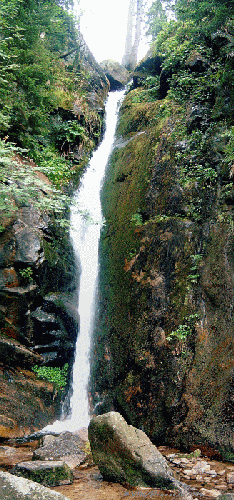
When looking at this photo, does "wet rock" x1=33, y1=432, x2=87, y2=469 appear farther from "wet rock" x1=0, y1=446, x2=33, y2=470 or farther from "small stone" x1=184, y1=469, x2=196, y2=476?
"small stone" x1=184, y1=469, x2=196, y2=476

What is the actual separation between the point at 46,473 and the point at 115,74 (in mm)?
21412

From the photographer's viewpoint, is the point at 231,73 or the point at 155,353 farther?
the point at 231,73

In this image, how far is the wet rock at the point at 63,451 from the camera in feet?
15.8

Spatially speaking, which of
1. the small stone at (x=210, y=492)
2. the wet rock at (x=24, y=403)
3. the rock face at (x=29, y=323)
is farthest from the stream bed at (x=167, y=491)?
the rock face at (x=29, y=323)

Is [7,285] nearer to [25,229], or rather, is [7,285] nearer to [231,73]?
[25,229]

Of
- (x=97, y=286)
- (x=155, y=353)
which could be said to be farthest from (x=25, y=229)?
(x=155, y=353)

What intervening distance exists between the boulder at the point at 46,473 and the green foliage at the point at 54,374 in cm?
339

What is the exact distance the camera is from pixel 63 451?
5.06m

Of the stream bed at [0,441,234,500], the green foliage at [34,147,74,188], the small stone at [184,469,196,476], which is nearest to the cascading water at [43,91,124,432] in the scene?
the green foliage at [34,147,74,188]

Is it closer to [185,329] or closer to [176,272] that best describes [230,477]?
[185,329]

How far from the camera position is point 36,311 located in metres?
7.61

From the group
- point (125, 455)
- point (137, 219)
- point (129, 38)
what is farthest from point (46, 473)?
point (129, 38)

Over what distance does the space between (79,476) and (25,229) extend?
5244 millimetres

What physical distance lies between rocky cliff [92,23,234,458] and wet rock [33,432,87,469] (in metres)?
1.37
